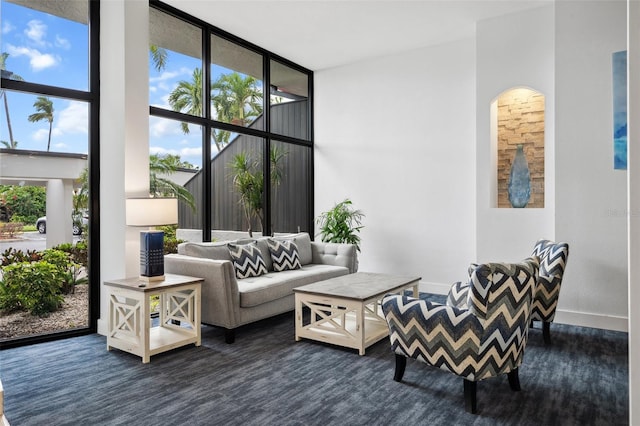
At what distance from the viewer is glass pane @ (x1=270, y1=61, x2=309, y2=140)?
6.23m

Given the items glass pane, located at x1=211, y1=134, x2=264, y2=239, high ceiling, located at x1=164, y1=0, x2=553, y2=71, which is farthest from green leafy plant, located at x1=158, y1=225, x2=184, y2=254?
high ceiling, located at x1=164, y1=0, x2=553, y2=71

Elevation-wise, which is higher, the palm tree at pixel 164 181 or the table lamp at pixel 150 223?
the palm tree at pixel 164 181

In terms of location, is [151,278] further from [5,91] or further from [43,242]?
[5,91]

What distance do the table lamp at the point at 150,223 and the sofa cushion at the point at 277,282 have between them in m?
0.72

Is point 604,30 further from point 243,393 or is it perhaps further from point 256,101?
point 243,393

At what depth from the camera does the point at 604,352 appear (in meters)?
3.44

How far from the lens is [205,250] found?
4.12 meters

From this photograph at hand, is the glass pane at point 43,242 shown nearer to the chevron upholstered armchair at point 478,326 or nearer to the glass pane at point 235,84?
the glass pane at point 235,84

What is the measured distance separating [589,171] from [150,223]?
3.93 meters

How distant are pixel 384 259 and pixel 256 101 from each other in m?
2.77

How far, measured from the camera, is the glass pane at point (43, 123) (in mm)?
3617

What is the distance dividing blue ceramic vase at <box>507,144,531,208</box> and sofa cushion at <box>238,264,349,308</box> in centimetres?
206

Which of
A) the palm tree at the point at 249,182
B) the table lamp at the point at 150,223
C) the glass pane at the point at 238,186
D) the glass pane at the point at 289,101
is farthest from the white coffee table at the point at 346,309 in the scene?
the glass pane at the point at 289,101

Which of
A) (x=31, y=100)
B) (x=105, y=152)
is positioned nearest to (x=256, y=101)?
(x=105, y=152)
